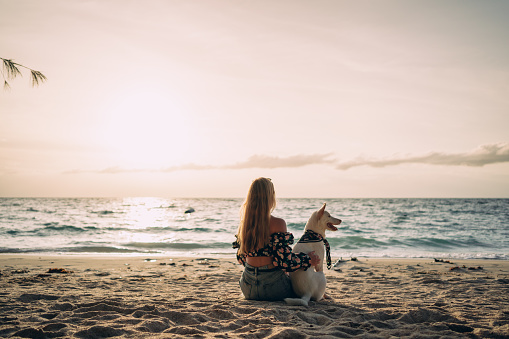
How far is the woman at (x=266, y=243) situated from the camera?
4.64 m

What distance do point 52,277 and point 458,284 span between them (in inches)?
288

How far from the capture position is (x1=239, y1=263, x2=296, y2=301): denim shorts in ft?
16.0

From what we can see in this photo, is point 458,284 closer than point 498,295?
No

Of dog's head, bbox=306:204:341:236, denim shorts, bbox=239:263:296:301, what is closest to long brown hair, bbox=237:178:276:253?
denim shorts, bbox=239:263:296:301

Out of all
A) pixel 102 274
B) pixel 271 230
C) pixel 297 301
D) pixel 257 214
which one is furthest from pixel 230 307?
pixel 102 274

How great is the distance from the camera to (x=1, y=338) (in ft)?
11.5

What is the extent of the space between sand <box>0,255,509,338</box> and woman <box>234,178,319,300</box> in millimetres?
399

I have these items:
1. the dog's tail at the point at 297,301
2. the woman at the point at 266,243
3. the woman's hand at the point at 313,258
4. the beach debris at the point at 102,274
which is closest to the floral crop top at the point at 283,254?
the woman at the point at 266,243

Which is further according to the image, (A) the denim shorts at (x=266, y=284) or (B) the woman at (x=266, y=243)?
(A) the denim shorts at (x=266, y=284)

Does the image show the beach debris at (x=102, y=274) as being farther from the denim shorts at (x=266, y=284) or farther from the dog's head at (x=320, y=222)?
the dog's head at (x=320, y=222)

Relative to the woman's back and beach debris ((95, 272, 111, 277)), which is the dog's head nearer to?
the woman's back

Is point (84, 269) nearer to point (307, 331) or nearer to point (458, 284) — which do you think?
point (307, 331)

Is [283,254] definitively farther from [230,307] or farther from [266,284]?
[230,307]

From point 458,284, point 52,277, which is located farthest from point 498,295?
point 52,277
